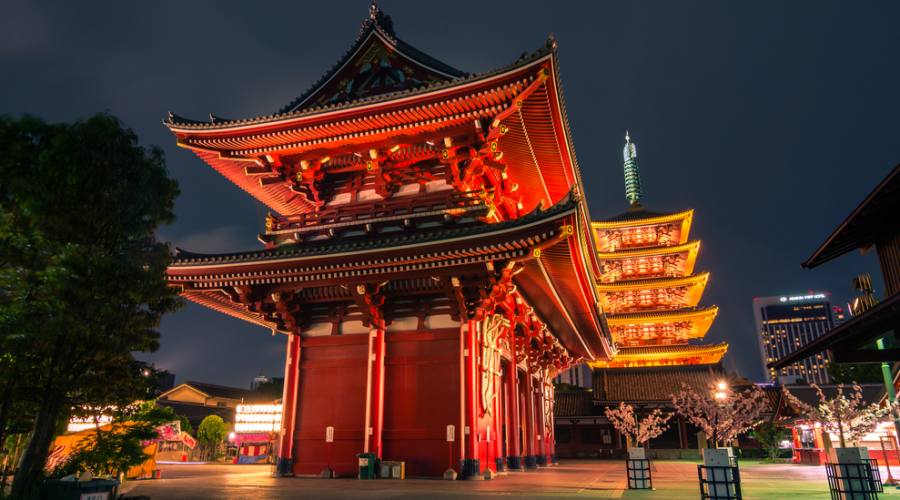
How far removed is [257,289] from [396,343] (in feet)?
17.2

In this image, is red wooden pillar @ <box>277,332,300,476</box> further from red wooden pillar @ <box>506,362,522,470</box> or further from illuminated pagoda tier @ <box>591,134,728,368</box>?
illuminated pagoda tier @ <box>591,134,728,368</box>

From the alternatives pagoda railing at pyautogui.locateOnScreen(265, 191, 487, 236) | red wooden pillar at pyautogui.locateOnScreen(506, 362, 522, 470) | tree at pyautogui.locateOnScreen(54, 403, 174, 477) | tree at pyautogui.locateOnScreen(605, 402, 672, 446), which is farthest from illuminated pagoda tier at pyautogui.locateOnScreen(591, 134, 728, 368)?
tree at pyautogui.locateOnScreen(54, 403, 174, 477)

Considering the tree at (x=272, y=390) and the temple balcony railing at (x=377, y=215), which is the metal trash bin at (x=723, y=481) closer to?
the temple balcony railing at (x=377, y=215)

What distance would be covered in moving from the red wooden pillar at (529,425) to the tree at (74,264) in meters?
19.8

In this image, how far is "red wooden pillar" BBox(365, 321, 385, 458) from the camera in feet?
56.9

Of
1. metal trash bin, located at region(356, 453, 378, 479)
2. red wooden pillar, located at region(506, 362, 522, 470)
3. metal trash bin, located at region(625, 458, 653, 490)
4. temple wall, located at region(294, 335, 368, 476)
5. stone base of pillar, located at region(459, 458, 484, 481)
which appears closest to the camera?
metal trash bin, located at region(625, 458, 653, 490)

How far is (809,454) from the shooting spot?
34219 millimetres

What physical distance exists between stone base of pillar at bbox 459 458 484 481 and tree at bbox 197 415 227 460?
3342cm

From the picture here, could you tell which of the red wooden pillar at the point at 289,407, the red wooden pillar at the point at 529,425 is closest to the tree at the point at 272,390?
the red wooden pillar at the point at 529,425

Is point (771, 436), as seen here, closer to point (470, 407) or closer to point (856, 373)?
point (470, 407)

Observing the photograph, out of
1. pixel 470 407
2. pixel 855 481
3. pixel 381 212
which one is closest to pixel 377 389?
pixel 470 407

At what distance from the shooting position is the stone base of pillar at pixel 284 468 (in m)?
18.2

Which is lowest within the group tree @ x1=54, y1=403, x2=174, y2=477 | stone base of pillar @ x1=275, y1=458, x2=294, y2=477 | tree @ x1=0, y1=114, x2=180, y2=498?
stone base of pillar @ x1=275, y1=458, x2=294, y2=477

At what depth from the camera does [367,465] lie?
16703mm
